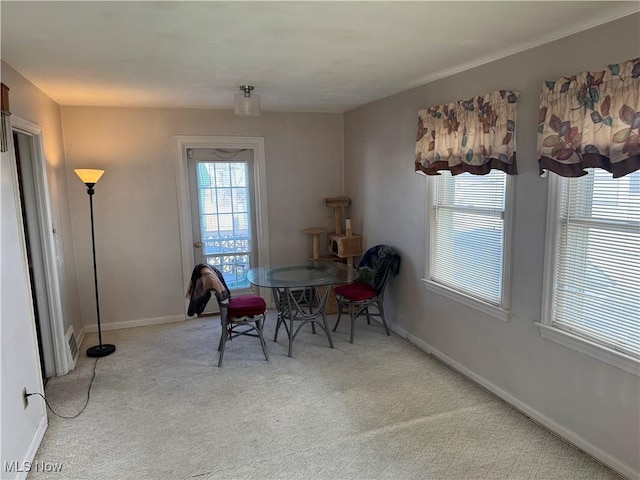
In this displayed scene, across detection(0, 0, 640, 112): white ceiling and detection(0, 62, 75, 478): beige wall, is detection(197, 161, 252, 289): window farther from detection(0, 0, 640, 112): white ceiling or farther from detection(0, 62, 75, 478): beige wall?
detection(0, 62, 75, 478): beige wall

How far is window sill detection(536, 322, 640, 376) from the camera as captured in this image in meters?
2.02

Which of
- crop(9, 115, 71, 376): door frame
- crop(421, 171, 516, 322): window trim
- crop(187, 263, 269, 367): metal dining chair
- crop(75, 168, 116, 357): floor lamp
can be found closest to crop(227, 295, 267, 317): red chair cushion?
crop(187, 263, 269, 367): metal dining chair

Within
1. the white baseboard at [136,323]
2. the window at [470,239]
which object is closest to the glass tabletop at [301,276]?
the window at [470,239]

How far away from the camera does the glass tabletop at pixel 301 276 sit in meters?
3.48

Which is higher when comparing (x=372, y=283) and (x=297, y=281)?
(x=297, y=281)

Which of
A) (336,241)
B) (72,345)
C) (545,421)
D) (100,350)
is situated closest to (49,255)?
(72,345)

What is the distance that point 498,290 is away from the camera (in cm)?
283

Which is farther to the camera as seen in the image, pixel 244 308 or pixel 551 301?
pixel 244 308

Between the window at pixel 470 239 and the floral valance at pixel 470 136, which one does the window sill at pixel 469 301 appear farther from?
the floral valance at pixel 470 136

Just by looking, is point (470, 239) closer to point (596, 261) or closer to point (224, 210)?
point (596, 261)

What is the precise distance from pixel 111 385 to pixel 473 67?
11.6ft

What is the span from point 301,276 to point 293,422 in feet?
4.49

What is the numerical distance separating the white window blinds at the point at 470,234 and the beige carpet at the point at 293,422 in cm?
74

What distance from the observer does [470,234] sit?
10.1 feet
